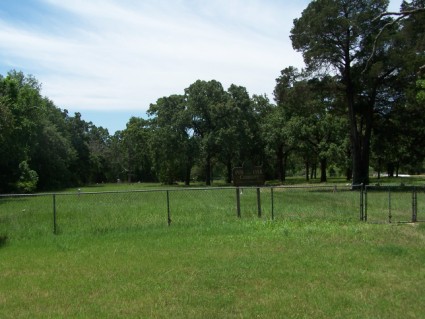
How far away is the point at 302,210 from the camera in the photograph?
53.8 ft

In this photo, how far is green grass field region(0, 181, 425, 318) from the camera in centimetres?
608

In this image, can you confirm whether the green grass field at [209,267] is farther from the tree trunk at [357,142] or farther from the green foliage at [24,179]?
the green foliage at [24,179]

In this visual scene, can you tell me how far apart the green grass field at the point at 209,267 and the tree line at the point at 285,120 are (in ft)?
13.3

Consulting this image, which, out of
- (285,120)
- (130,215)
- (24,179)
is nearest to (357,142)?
(285,120)

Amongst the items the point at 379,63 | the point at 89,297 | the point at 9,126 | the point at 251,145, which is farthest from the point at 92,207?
the point at 251,145

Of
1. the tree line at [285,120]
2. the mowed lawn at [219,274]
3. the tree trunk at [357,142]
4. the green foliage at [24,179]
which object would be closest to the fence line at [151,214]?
the mowed lawn at [219,274]

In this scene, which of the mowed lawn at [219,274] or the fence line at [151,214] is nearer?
the mowed lawn at [219,274]

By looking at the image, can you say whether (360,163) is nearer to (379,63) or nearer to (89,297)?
(379,63)

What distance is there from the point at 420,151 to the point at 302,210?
130ft

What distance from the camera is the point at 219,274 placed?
7742 millimetres

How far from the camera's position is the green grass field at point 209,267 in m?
6.08

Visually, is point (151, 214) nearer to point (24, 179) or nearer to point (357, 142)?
point (357, 142)

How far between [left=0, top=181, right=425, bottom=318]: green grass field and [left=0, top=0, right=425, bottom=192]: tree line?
406cm

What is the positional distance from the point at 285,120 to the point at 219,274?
56.4 m
